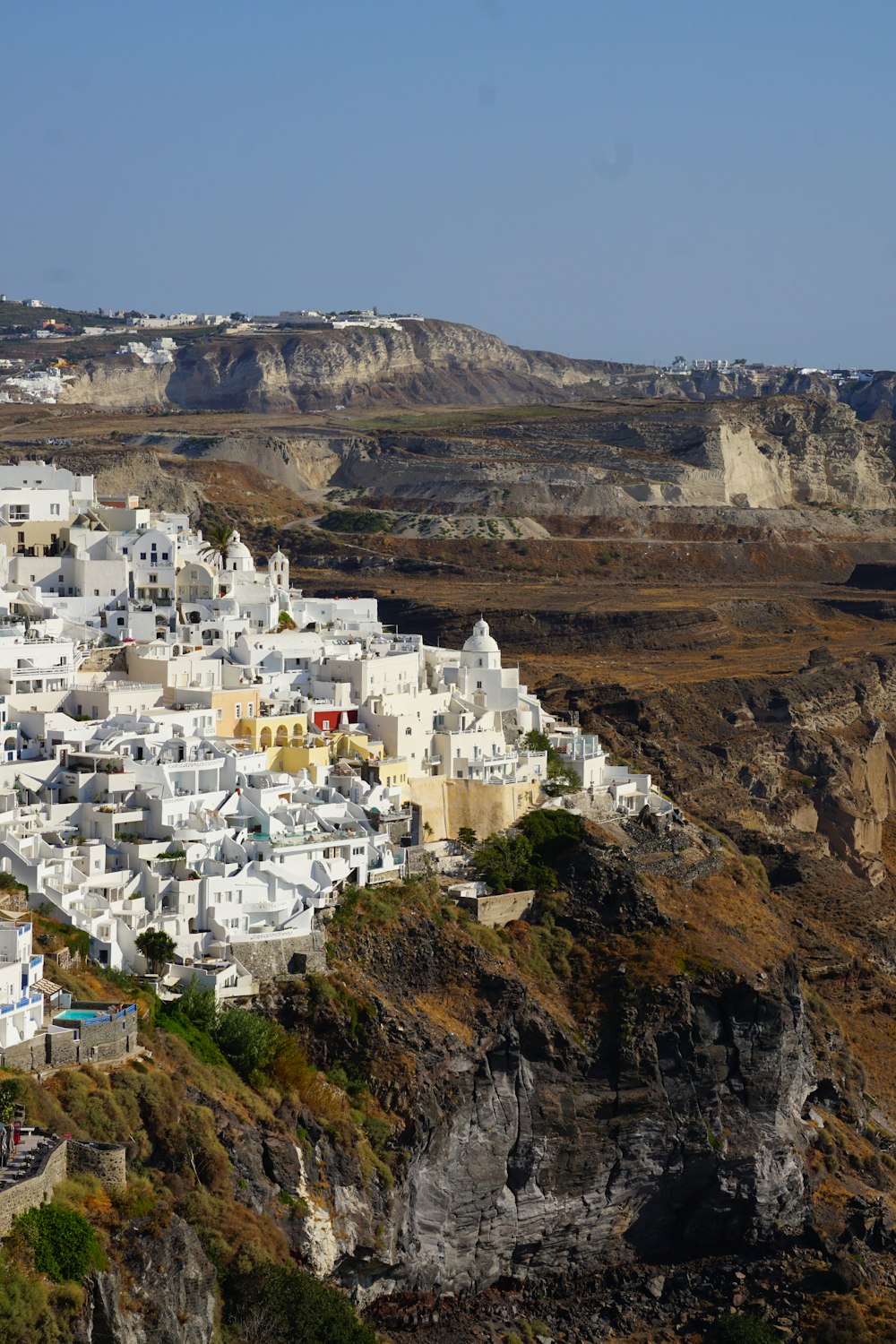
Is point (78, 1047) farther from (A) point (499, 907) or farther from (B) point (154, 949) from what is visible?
(A) point (499, 907)

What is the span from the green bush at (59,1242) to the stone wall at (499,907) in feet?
65.2

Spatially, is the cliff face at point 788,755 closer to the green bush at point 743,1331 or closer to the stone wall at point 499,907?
the stone wall at point 499,907

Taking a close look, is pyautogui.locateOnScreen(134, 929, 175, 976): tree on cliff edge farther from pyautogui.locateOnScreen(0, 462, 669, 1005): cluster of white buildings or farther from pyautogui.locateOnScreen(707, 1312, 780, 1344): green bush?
pyautogui.locateOnScreen(707, 1312, 780, 1344): green bush

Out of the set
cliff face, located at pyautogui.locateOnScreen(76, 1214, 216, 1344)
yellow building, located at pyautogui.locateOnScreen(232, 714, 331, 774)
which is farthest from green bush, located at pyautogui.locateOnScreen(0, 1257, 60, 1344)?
yellow building, located at pyautogui.locateOnScreen(232, 714, 331, 774)

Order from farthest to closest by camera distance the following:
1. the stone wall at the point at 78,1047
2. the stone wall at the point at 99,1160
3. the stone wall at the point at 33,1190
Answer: the stone wall at the point at 78,1047
the stone wall at the point at 99,1160
the stone wall at the point at 33,1190

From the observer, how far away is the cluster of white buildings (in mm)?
50281

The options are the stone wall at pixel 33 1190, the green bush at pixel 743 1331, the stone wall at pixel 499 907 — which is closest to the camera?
the stone wall at pixel 33 1190

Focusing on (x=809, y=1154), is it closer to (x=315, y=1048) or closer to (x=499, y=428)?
(x=315, y=1048)

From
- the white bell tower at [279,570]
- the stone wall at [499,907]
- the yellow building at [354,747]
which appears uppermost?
the white bell tower at [279,570]

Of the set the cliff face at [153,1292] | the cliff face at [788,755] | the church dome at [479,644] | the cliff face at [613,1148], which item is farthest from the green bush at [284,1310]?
the cliff face at [788,755]

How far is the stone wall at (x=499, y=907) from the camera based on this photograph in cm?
→ 5616

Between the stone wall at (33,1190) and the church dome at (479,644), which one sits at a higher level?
the church dome at (479,644)

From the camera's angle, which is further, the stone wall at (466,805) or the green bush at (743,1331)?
the stone wall at (466,805)

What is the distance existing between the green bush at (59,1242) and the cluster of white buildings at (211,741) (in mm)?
5927
